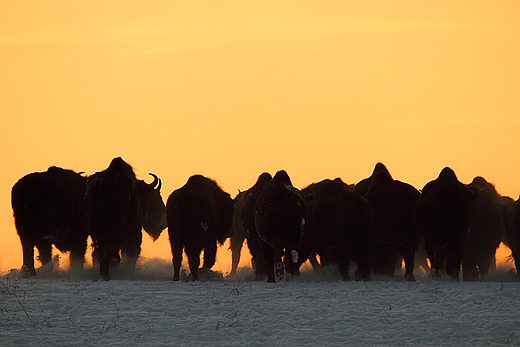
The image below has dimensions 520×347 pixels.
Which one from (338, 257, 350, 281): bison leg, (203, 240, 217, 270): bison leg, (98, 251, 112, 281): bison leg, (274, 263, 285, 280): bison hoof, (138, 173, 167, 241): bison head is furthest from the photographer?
(138, 173, 167, 241): bison head

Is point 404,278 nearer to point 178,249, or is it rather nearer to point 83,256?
point 178,249

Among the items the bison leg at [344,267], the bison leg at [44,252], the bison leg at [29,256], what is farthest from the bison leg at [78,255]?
the bison leg at [344,267]

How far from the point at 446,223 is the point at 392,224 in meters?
1.49

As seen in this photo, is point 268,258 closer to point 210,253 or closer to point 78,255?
point 210,253

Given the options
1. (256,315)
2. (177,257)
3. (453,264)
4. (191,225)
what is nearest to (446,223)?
(453,264)

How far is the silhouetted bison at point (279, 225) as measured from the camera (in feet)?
55.9

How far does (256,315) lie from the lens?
1278 centimetres

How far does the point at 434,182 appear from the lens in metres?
19.6

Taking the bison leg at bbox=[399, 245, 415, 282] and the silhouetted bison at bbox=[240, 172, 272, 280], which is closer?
the bison leg at bbox=[399, 245, 415, 282]

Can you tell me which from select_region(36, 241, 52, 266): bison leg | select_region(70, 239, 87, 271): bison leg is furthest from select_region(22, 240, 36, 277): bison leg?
select_region(70, 239, 87, 271): bison leg

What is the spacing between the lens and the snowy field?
11.6 metres

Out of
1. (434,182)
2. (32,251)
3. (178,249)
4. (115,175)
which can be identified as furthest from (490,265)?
(32,251)

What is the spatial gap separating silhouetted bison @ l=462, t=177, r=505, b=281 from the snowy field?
501cm

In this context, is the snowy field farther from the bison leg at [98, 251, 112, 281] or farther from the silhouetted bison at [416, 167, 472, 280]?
the silhouetted bison at [416, 167, 472, 280]
